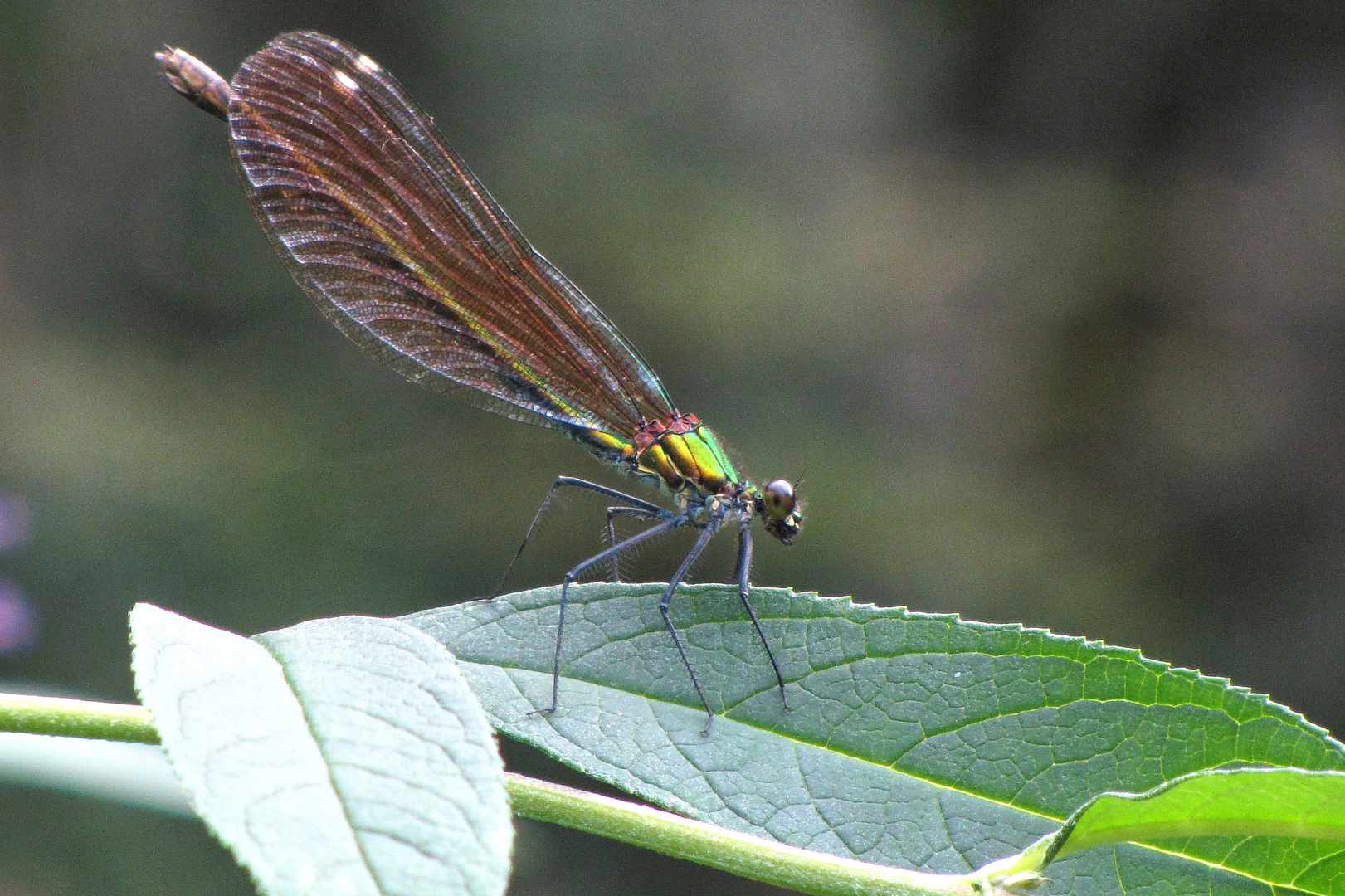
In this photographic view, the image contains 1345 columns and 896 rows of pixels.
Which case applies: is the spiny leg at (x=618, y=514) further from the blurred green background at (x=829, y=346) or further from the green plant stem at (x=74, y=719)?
the blurred green background at (x=829, y=346)

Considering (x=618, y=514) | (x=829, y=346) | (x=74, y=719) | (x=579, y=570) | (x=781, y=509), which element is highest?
(x=829, y=346)

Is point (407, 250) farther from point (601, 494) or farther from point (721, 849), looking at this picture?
point (721, 849)

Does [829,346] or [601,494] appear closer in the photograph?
[601,494]

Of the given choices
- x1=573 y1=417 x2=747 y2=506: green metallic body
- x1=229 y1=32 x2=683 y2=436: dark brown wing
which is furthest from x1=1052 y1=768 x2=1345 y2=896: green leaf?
x1=229 y1=32 x2=683 y2=436: dark brown wing

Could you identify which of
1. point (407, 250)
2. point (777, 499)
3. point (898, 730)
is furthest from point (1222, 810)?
point (407, 250)

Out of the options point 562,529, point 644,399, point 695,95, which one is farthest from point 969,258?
point 644,399
